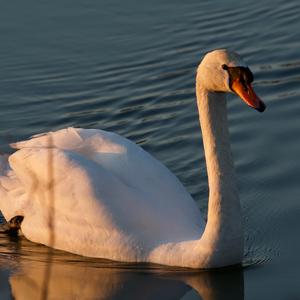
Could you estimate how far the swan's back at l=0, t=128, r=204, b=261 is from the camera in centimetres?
829

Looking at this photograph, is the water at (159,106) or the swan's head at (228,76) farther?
the water at (159,106)

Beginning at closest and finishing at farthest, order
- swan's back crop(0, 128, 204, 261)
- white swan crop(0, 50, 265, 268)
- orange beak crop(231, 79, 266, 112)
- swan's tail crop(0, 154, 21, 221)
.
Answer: orange beak crop(231, 79, 266, 112) → white swan crop(0, 50, 265, 268) → swan's back crop(0, 128, 204, 261) → swan's tail crop(0, 154, 21, 221)

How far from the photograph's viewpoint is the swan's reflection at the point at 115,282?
7.89 meters

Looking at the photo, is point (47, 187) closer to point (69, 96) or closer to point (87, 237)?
point (87, 237)

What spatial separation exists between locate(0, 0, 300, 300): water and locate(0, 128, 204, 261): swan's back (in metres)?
0.16

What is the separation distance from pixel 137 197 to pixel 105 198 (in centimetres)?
24

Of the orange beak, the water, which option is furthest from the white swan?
the water

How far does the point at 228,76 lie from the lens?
762 cm

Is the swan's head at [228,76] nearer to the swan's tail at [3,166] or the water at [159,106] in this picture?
the water at [159,106]

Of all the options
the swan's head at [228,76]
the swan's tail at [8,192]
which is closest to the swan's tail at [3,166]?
the swan's tail at [8,192]

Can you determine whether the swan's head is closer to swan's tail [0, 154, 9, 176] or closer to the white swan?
the white swan

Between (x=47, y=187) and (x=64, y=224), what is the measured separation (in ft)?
1.05

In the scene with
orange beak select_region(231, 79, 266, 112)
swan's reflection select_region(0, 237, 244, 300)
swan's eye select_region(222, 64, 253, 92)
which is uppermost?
swan's eye select_region(222, 64, 253, 92)

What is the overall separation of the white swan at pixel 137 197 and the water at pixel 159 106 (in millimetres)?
142
